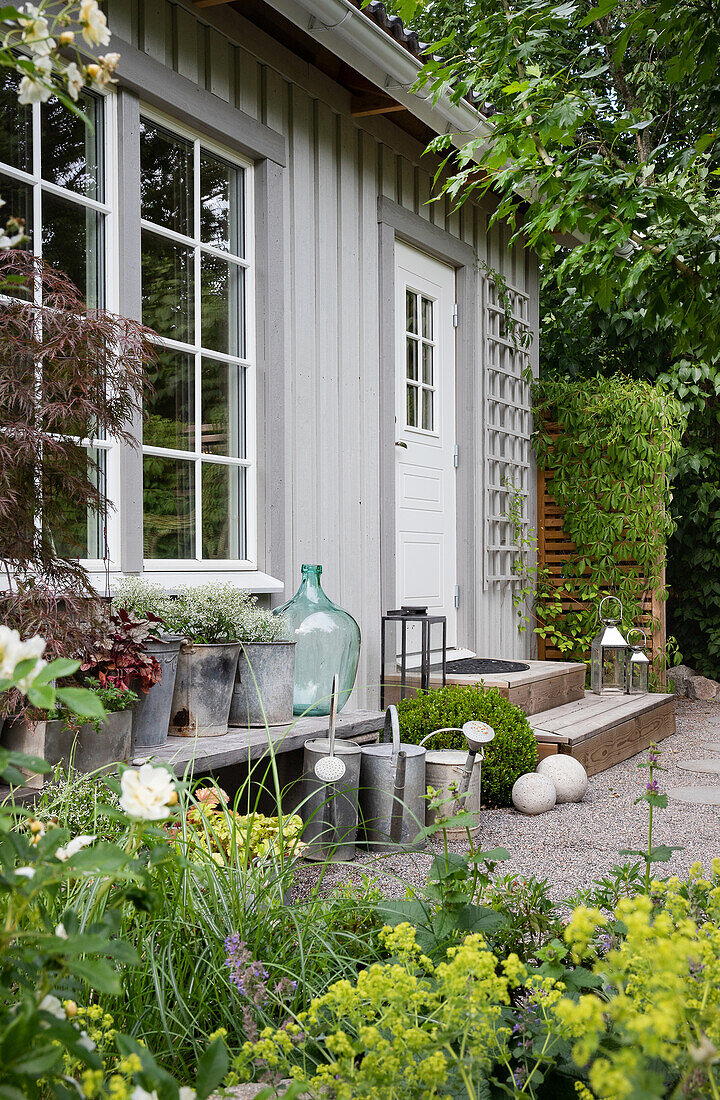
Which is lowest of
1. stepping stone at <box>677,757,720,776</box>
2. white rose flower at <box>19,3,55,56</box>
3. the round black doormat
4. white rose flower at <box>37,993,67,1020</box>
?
stepping stone at <box>677,757,720,776</box>

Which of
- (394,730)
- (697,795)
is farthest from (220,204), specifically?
(697,795)

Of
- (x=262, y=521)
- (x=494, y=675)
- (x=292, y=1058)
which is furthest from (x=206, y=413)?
(x=292, y=1058)

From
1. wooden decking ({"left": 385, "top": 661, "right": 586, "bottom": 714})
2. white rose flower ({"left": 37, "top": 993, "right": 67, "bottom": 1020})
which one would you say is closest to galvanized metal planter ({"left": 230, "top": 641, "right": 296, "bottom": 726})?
wooden decking ({"left": 385, "top": 661, "right": 586, "bottom": 714})

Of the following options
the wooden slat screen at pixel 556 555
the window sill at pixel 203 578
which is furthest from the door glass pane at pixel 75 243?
the wooden slat screen at pixel 556 555

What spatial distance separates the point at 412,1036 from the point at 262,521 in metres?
3.10

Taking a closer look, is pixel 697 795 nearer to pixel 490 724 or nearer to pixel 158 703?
pixel 490 724

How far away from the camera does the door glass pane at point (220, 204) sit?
3758mm

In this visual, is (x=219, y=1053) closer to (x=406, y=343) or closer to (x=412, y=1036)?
(x=412, y=1036)

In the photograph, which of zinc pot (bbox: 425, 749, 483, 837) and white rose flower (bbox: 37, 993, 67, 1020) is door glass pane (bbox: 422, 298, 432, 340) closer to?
zinc pot (bbox: 425, 749, 483, 837)

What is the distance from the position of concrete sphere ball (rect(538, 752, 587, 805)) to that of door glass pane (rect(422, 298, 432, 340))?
2600 mm

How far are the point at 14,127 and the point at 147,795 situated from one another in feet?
8.68

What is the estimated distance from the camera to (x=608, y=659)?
6.08 m

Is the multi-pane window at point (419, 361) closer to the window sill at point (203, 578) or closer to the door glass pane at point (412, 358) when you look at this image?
the door glass pane at point (412, 358)

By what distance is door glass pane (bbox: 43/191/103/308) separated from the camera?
304 centimetres
